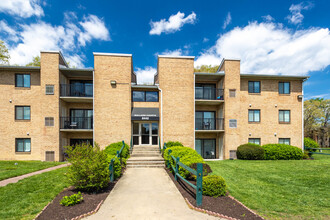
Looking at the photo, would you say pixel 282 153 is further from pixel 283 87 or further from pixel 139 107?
pixel 139 107

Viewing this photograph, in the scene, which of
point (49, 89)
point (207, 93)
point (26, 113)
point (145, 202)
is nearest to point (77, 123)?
point (49, 89)

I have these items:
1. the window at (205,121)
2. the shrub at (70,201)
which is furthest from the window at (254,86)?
the shrub at (70,201)

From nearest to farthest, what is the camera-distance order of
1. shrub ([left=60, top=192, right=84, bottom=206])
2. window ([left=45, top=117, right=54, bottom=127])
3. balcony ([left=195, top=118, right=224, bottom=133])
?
shrub ([left=60, top=192, right=84, bottom=206]), window ([left=45, top=117, right=54, bottom=127]), balcony ([left=195, top=118, right=224, bottom=133])

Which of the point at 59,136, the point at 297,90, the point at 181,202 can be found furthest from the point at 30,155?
the point at 297,90

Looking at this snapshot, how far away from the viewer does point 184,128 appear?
15.1 meters

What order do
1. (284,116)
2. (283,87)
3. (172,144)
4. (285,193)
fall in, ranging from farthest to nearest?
(283,87)
(284,116)
(172,144)
(285,193)

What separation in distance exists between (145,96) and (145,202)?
11.6 metres

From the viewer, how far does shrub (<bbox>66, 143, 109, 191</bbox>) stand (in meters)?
5.88

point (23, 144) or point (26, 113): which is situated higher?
point (26, 113)

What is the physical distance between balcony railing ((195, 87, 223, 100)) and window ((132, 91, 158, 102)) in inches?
165

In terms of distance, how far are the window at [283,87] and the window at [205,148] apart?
8.95 meters

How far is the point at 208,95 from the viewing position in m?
16.6

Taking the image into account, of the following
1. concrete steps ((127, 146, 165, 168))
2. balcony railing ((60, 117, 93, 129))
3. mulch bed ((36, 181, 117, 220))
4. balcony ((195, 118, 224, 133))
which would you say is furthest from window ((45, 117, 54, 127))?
balcony ((195, 118, 224, 133))

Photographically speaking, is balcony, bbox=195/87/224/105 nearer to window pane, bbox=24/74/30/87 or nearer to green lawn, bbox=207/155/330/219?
green lawn, bbox=207/155/330/219
